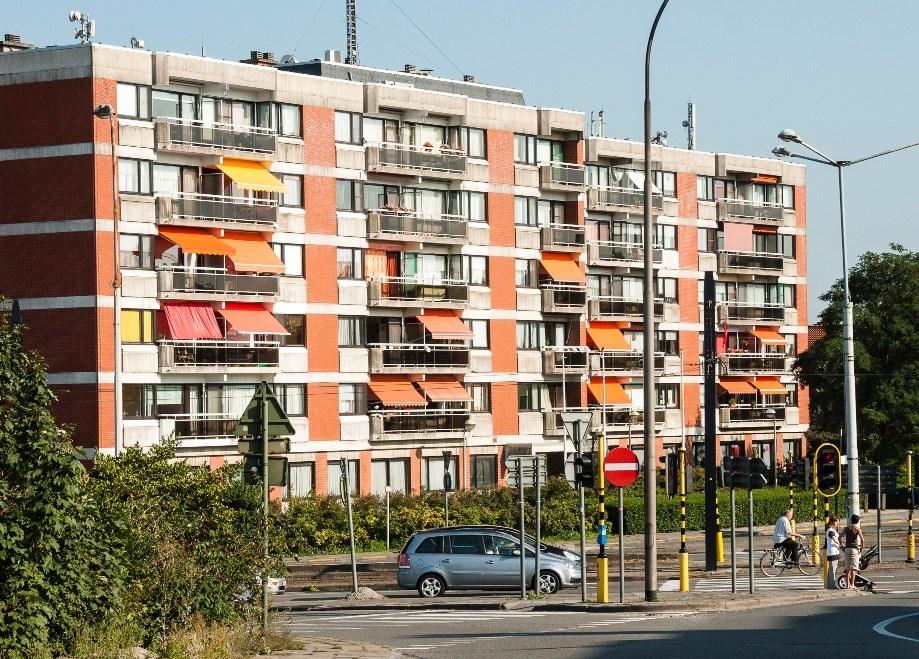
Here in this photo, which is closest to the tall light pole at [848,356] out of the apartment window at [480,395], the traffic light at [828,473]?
the traffic light at [828,473]

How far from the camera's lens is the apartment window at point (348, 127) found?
64562 mm

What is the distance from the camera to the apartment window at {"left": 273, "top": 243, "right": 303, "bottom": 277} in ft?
205

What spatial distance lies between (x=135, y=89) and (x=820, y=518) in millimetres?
31793

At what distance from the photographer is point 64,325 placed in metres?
56.8

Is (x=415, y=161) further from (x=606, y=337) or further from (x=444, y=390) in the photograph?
(x=606, y=337)

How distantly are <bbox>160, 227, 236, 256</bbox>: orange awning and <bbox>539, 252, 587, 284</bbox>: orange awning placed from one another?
58.0 feet

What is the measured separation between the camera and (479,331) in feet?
231

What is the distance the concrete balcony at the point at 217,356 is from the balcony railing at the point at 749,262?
3041 centimetres

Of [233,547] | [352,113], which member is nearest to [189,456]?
[352,113]

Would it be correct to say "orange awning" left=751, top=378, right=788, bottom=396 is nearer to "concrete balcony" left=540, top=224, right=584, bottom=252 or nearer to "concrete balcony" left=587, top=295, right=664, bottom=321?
"concrete balcony" left=587, top=295, right=664, bottom=321

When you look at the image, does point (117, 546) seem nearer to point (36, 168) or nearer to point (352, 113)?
point (36, 168)

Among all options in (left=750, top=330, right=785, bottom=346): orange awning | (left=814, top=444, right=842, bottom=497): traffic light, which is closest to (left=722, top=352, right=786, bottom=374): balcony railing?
(left=750, top=330, right=785, bottom=346): orange awning

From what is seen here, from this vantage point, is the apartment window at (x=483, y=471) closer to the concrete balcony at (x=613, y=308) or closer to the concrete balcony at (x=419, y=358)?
the concrete balcony at (x=419, y=358)

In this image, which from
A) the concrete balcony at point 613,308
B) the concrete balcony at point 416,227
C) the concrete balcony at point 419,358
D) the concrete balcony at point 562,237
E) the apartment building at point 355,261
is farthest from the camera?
the concrete balcony at point 613,308
